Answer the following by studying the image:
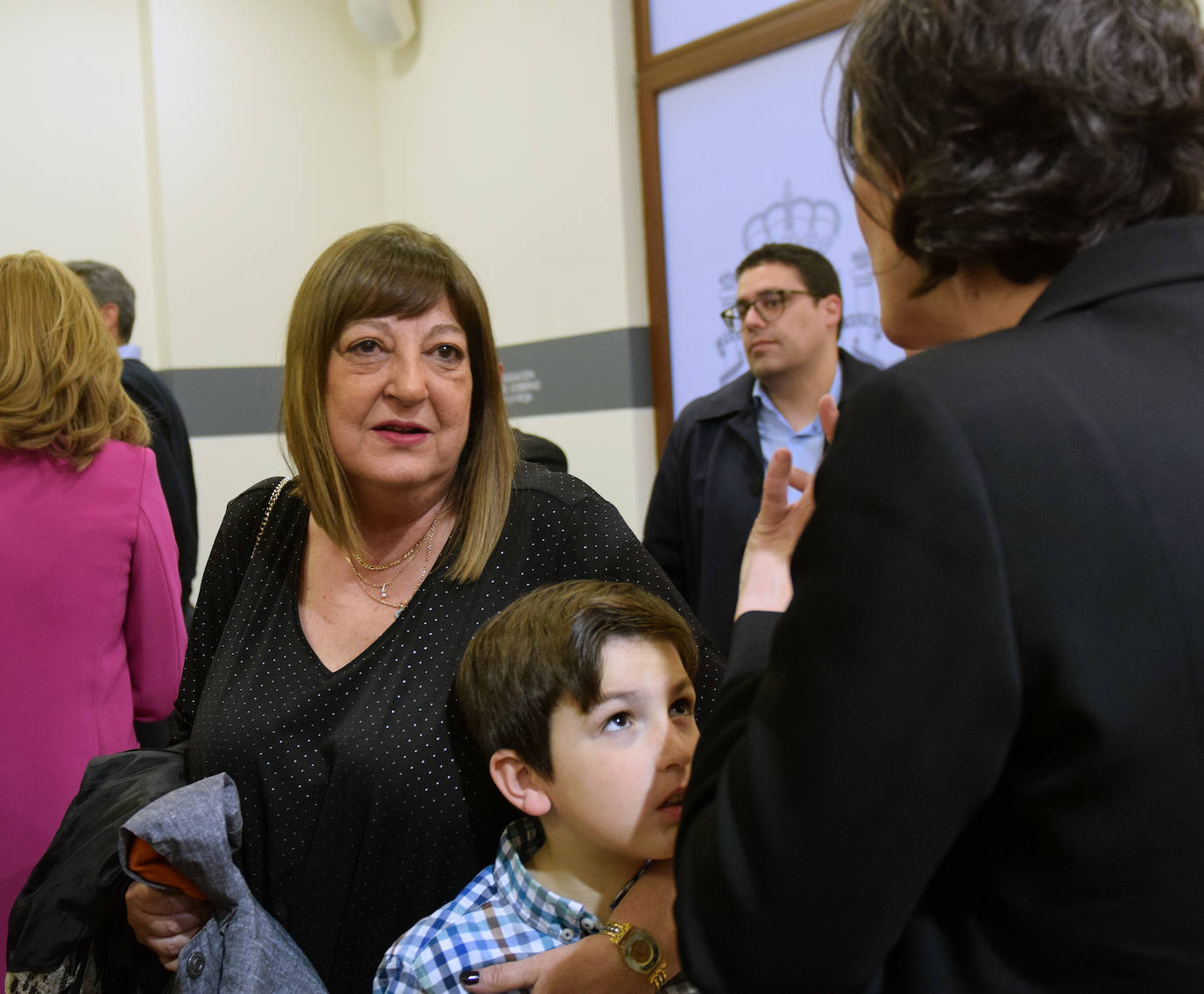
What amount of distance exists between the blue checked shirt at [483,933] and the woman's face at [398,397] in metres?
0.62

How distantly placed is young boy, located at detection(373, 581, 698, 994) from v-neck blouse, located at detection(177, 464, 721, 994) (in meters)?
0.07

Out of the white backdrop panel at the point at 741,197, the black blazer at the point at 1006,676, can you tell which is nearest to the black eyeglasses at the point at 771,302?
the white backdrop panel at the point at 741,197

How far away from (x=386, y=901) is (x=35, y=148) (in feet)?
17.4

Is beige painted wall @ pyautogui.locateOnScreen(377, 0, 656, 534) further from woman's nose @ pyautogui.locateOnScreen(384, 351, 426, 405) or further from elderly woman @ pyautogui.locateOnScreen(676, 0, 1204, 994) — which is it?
elderly woman @ pyautogui.locateOnScreen(676, 0, 1204, 994)

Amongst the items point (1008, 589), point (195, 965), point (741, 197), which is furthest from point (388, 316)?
point (741, 197)

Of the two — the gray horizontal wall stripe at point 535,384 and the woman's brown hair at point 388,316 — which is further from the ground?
the gray horizontal wall stripe at point 535,384

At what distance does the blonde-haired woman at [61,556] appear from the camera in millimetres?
2217

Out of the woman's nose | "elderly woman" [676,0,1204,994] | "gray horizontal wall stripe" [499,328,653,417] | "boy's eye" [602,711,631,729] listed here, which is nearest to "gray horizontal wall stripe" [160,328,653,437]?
"gray horizontal wall stripe" [499,328,653,417]

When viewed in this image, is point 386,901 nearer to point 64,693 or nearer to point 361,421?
point 361,421

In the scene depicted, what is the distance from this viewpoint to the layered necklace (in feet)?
5.62

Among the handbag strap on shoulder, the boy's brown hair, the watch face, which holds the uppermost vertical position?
the handbag strap on shoulder

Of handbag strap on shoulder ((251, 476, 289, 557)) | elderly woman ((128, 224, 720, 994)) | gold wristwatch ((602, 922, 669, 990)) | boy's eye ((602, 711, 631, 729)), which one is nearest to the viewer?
gold wristwatch ((602, 922, 669, 990))

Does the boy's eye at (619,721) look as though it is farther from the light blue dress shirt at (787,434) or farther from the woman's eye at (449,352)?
the light blue dress shirt at (787,434)

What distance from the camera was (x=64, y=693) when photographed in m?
2.26
